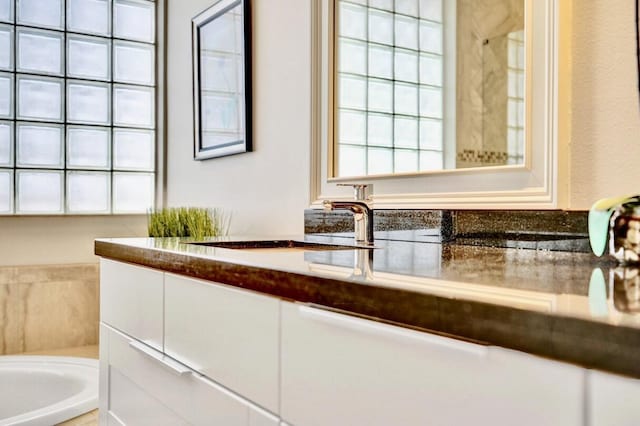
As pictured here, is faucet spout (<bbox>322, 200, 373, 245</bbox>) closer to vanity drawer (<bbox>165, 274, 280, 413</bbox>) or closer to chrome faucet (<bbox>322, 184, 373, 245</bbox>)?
chrome faucet (<bbox>322, 184, 373, 245</bbox>)

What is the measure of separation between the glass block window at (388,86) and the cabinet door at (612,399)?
3.29 feet

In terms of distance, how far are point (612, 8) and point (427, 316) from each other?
79 centimetres

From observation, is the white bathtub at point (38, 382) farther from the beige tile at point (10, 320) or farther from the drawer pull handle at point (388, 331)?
the drawer pull handle at point (388, 331)

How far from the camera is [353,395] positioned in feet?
2.62

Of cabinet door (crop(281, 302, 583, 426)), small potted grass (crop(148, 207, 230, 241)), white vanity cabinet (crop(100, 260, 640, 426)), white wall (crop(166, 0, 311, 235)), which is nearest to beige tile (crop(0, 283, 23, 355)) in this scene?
small potted grass (crop(148, 207, 230, 241))

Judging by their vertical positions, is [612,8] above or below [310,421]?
above

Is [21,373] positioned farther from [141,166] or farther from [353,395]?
[353,395]

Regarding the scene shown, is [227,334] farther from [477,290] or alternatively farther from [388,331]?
[477,290]

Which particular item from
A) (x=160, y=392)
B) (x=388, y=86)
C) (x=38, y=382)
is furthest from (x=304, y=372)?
(x=38, y=382)

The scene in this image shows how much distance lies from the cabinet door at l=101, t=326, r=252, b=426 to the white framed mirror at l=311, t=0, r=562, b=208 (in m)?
0.68

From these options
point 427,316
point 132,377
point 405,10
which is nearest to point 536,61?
point 405,10

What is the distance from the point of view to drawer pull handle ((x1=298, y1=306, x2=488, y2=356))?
644 mm

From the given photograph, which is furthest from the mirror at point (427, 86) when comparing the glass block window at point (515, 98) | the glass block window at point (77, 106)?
the glass block window at point (77, 106)

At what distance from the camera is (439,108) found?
1.50 m
